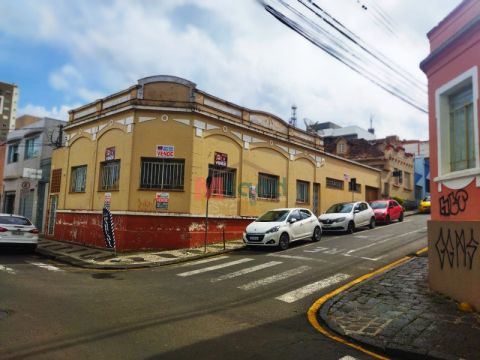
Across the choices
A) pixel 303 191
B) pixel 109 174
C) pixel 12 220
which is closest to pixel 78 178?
pixel 109 174

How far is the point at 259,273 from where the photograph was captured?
35.3ft

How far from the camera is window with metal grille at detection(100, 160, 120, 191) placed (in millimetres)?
16922

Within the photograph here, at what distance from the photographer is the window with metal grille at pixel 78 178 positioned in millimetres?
19041

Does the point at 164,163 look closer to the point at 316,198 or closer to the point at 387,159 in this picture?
the point at 316,198

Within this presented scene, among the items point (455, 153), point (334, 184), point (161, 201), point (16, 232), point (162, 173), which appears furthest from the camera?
point (334, 184)

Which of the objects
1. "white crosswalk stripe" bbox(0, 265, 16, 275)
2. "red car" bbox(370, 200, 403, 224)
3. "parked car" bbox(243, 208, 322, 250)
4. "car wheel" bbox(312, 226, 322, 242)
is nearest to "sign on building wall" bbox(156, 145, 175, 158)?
"parked car" bbox(243, 208, 322, 250)

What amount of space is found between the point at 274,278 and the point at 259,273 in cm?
73

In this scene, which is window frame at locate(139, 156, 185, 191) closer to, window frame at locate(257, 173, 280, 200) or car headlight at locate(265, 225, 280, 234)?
car headlight at locate(265, 225, 280, 234)

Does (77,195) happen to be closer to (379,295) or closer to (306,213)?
(306,213)

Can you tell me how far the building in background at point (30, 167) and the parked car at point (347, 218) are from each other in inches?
613

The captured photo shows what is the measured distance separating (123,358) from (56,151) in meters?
19.1

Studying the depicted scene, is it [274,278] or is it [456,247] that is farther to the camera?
[274,278]

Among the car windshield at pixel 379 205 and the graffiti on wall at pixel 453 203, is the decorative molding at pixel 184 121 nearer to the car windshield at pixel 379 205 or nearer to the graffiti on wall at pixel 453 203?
the graffiti on wall at pixel 453 203

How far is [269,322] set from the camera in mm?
6543
